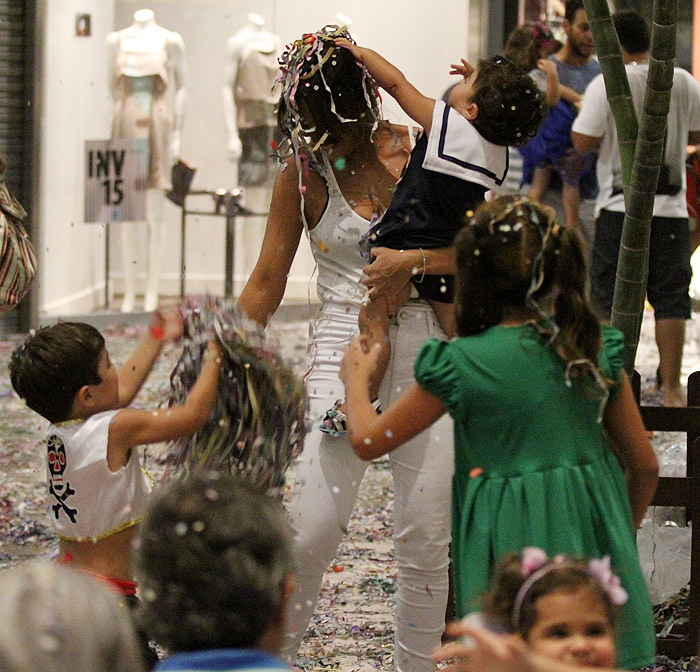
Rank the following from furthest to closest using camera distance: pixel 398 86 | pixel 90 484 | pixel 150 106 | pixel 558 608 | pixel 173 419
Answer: pixel 150 106 → pixel 398 86 → pixel 90 484 → pixel 173 419 → pixel 558 608

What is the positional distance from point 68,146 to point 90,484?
7384mm

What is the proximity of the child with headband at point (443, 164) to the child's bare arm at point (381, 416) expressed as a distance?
1.52 ft

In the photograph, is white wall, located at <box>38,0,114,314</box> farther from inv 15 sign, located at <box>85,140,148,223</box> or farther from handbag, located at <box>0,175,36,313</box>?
handbag, located at <box>0,175,36,313</box>

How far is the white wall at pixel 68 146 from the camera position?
9.57m

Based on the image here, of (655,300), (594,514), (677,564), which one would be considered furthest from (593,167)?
(594,514)

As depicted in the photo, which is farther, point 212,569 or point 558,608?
point 558,608

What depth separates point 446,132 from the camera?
2.97m

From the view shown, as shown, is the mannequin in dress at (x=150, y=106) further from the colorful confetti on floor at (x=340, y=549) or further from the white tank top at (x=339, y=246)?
the white tank top at (x=339, y=246)

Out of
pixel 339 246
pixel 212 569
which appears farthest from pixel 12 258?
pixel 212 569

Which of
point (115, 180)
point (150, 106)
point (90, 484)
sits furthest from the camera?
point (150, 106)

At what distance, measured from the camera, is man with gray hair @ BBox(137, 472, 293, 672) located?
1.69 metres

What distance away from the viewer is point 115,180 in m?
9.77

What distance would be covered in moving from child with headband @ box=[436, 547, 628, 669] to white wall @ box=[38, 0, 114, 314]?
798 cm

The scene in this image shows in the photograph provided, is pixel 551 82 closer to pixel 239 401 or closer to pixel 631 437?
pixel 239 401
